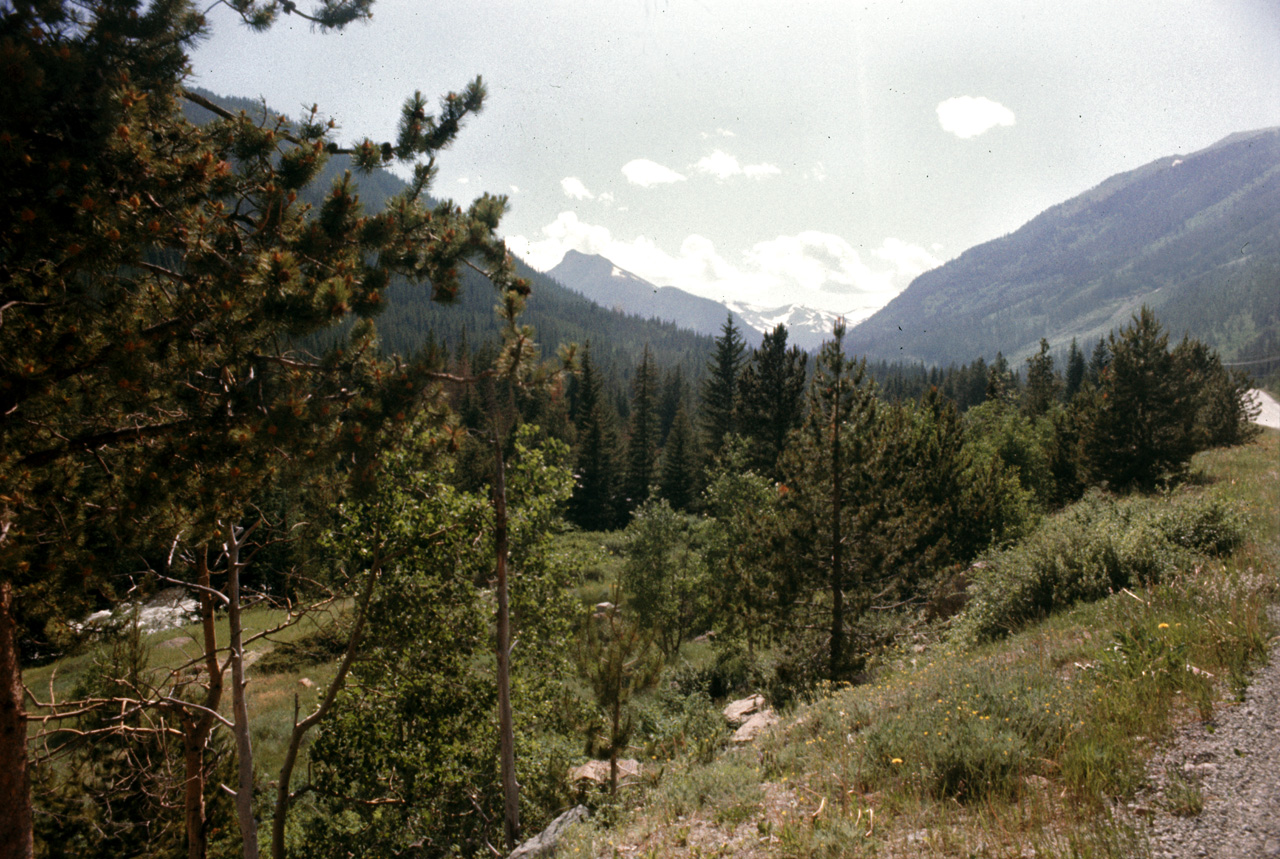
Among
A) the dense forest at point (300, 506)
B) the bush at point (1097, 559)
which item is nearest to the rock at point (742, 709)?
the dense forest at point (300, 506)

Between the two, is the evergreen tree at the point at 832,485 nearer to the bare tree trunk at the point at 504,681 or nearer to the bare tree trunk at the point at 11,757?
the bare tree trunk at the point at 504,681

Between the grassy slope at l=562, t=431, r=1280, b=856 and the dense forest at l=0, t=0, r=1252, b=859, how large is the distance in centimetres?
388

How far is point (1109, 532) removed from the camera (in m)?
10.3

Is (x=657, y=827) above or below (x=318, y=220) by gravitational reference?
below

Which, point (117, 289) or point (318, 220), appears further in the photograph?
point (318, 220)

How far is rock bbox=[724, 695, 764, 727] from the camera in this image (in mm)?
13945

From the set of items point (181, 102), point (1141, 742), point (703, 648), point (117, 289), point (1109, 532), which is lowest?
point (703, 648)

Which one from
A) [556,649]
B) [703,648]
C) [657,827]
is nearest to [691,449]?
[703,648]

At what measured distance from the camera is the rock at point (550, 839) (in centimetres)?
723

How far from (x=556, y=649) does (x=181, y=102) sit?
1025 cm

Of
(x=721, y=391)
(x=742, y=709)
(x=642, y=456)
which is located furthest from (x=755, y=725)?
(x=642, y=456)

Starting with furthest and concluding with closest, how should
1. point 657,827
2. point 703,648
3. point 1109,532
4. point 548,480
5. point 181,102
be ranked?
point 703,648 < point 548,480 < point 1109,532 < point 657,827 < point 181,102

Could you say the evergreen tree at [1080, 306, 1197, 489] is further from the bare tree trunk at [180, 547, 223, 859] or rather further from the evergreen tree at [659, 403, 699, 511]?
the evergreen tree at [659, 403, 699, 511]

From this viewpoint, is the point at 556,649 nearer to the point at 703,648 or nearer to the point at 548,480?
the point at 548,480
